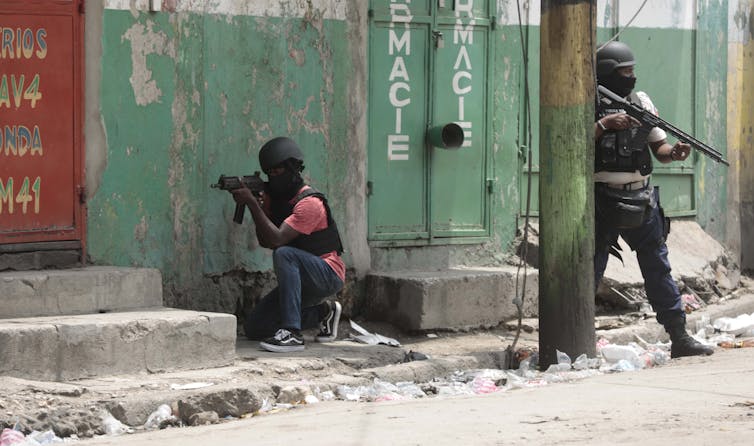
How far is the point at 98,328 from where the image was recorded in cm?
668

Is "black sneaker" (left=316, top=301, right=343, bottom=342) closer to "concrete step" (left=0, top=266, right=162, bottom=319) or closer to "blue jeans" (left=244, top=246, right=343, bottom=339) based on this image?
"blue jeans" (left=244, top=246, right=343, bottom=339)

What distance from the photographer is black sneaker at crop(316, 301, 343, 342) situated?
8211mm

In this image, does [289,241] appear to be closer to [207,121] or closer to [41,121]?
[207,121]

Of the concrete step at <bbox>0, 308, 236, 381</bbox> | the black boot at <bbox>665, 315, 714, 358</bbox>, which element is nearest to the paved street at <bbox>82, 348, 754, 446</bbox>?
the concrete step at <bbox>0, 308, 236, 381</bbox>

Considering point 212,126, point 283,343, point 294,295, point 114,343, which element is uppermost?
point 212,126

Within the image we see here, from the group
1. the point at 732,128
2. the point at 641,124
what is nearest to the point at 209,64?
the point at 641,124

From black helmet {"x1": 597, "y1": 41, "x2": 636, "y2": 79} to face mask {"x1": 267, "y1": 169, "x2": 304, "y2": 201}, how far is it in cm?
194

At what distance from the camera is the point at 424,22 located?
9125 millimetres

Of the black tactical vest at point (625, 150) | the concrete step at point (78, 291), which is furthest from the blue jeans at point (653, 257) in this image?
the concrete step at point (78, 291)

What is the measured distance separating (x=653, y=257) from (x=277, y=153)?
232 centimetres

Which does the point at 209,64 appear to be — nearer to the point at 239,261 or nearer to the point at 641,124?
the point at 239,261

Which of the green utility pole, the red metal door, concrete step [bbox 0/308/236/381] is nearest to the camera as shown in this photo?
concrete step [bbox 0/308/236/381]

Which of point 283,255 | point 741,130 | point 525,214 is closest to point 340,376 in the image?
point 283,255

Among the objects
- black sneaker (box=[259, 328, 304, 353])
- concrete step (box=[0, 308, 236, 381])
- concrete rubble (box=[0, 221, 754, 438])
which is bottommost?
concrete rubble (box=[0, 221, 754, 438])
